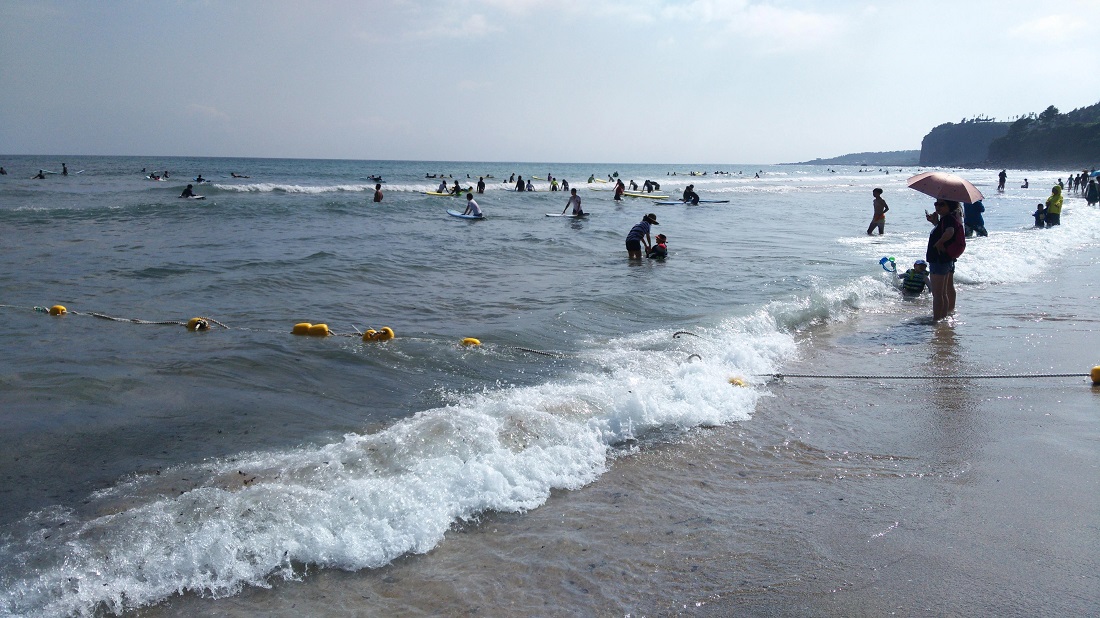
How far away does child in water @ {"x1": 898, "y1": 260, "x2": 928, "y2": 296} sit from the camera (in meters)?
12.3

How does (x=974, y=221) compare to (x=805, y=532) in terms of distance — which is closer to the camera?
(x=805, y=532)

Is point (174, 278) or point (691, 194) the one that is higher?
point (691, 194)

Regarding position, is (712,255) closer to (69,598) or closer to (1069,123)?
(69,598)

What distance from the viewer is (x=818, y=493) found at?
4500mm

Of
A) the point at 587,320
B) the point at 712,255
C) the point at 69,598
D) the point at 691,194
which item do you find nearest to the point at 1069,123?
the point at 691,194

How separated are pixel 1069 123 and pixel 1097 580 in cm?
14027

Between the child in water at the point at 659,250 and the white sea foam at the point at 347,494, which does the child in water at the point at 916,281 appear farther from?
the white sea foam at the point at 347,494

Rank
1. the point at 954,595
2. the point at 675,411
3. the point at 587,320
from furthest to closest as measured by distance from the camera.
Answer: the point at 587,320
the point at 675,411
the point at 954,595

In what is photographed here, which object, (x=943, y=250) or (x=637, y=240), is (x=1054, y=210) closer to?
(x=637, y=240)

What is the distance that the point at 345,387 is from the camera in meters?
6.80

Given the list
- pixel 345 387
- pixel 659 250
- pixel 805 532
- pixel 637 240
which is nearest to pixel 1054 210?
pixel 659 250

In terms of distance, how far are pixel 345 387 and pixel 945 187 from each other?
8.60m

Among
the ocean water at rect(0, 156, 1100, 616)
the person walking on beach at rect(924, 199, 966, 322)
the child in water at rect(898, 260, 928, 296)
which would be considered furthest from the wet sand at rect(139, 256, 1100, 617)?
the child in water at rect(898, 260, 928, 296)

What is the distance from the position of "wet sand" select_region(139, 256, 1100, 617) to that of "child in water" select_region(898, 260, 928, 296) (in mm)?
6120
